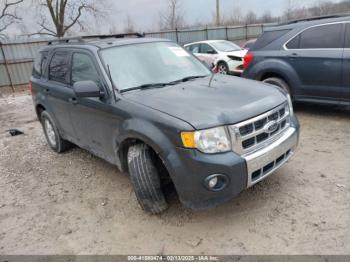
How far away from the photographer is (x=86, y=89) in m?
3.33

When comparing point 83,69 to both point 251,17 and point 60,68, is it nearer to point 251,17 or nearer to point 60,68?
point 60,68

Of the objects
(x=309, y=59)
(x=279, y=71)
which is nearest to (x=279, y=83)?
(x=279, y=71)

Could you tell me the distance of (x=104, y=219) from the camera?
3.33 metres

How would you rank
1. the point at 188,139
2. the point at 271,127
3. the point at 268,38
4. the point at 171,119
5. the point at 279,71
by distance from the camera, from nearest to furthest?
the point at 188,139, the point at 171,119, the point at 271,127, the point at 279,71, the point at 268,38

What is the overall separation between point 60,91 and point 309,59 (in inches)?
170

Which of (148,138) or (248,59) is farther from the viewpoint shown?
(248,59)

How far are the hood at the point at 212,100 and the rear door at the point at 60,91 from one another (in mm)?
1449

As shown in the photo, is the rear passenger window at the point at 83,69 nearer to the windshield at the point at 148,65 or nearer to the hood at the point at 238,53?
the windshield at the point at 148,65

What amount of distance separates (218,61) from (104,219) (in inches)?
371

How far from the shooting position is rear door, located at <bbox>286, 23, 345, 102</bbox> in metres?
5.31

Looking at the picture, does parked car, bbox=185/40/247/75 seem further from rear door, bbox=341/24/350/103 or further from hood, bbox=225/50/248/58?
rear door, bbox=341/24/350/103

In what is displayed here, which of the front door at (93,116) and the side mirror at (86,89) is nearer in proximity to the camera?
the side mirror at (86,89)

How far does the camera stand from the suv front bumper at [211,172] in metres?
2.62

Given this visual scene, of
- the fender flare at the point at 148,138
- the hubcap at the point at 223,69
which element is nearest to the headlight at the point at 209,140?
the fender flare at the point at 148,138
